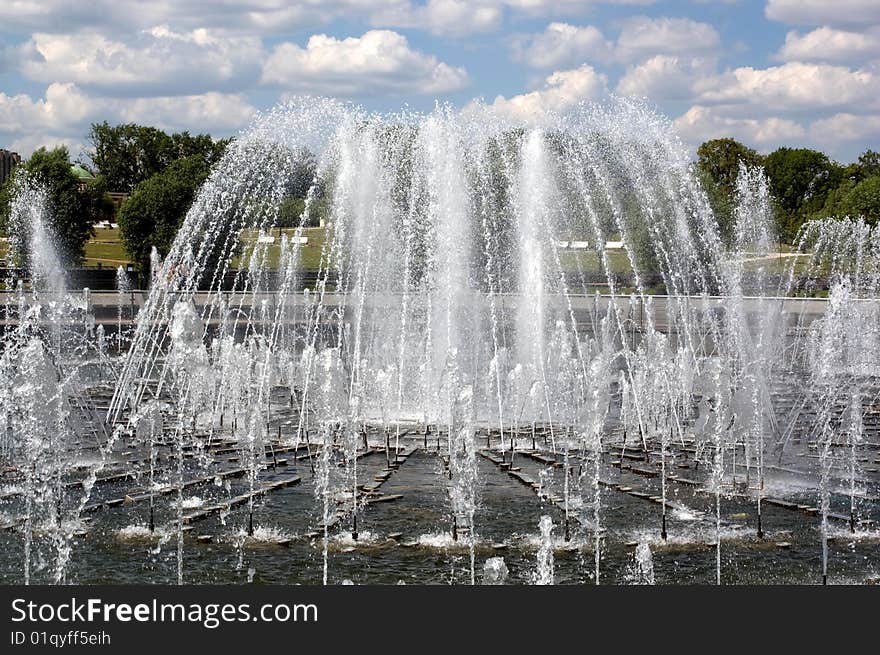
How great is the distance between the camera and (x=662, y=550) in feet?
37.4

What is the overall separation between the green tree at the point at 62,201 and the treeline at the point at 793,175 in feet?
118

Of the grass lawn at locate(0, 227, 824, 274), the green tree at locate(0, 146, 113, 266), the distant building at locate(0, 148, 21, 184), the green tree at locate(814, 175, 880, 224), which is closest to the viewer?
the green tree at locate(814, 175, 880, 224)

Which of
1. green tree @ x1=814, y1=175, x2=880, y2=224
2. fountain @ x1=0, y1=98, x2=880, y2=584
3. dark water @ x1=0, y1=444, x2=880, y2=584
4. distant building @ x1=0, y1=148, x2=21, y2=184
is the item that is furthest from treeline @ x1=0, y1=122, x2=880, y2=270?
distant building @ x1=0, y1=148, x2=21, y2=184

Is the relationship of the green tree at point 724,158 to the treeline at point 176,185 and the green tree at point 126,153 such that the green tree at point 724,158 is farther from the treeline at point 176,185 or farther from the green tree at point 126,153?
the green tree at point 126,153

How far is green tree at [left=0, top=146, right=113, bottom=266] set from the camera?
206 ft

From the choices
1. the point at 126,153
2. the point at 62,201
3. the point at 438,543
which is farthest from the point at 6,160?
the point at 438,543

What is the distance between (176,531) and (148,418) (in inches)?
280

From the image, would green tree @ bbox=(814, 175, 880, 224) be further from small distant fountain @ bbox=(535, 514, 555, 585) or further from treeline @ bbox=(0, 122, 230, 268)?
small distant fountain @ bbox=(535, 514, 555, 585)

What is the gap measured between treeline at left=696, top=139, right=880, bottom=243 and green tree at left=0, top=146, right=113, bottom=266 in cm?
3604

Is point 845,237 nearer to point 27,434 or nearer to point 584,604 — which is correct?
point 27,434

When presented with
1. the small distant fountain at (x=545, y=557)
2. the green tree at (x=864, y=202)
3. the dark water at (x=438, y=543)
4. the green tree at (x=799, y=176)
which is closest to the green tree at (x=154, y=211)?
the green tree at (x=864, y=202)

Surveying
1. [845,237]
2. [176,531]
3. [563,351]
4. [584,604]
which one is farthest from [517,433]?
[845,237]

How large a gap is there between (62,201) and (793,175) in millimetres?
60206

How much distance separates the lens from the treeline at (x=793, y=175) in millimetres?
75500
